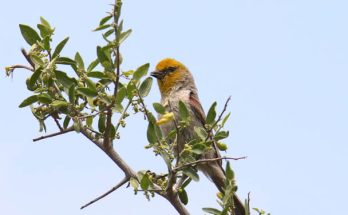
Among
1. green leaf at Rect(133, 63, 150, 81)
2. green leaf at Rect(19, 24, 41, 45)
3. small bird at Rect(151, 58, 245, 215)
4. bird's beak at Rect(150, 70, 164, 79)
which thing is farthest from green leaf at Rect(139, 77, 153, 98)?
bird's beak at Rect(150, 70, 164, 79)

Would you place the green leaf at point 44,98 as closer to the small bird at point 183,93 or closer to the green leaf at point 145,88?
the green leaf at point 145,88

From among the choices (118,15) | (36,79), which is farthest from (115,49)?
(36,79)

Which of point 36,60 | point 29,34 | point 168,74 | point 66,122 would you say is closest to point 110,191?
point 66,122

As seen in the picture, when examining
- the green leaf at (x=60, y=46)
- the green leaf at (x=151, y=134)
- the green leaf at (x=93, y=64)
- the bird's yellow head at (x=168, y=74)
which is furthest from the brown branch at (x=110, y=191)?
the bird's yellow head at (x=168, y=74)

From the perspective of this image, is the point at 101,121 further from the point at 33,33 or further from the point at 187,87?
the point at 187,87

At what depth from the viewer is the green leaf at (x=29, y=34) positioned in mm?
3223

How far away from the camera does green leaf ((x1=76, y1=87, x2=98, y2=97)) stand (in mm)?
3047

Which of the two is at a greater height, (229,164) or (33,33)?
(33,33)

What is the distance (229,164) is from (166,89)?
9.04 feet

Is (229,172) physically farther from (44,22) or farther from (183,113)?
(44,22)

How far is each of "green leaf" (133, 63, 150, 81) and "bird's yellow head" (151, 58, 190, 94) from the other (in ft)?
9.01

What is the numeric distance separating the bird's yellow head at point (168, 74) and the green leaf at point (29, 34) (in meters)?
2.77

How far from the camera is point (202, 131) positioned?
3.28 meters

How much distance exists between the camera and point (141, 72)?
3.17 meters
